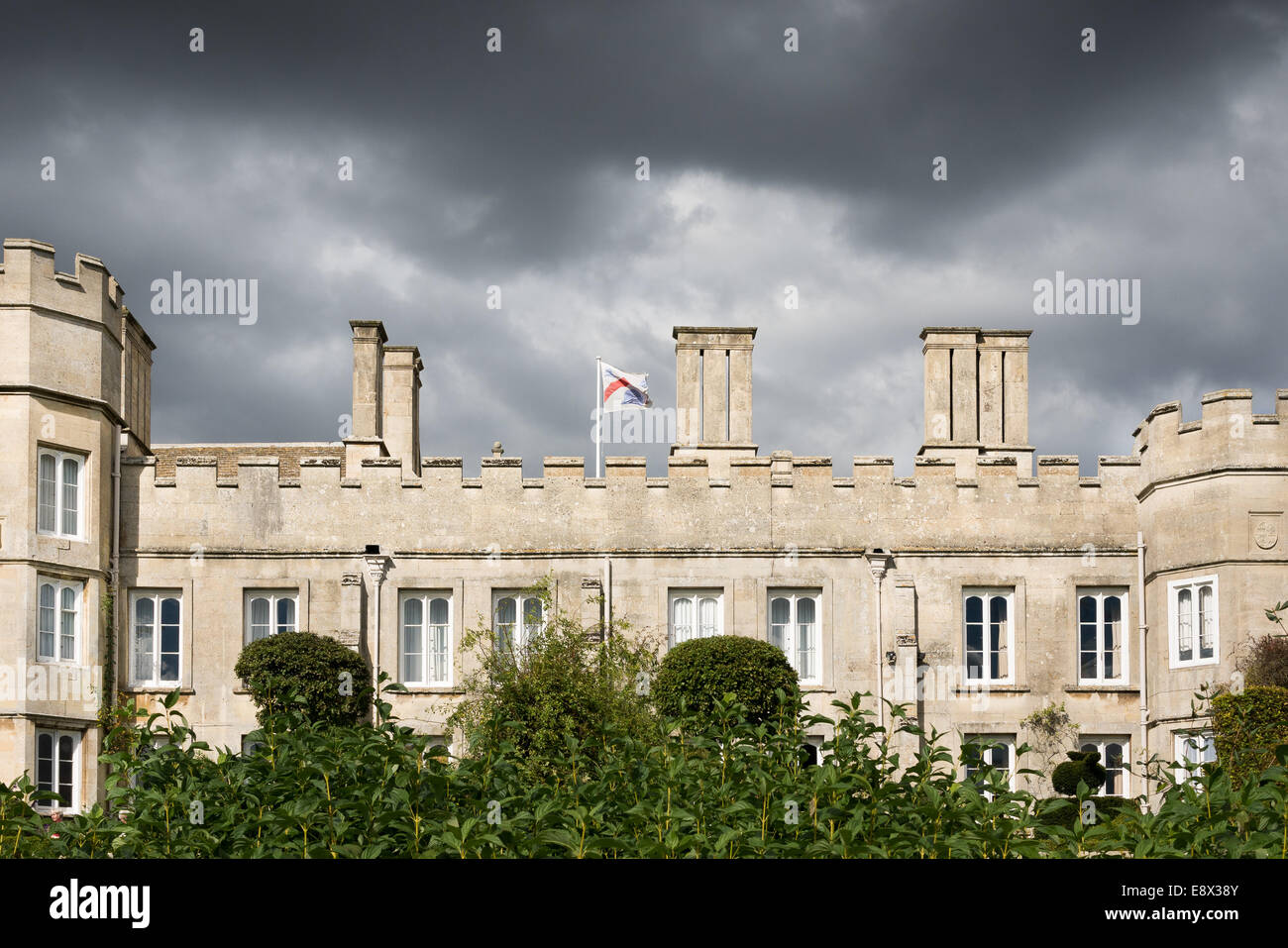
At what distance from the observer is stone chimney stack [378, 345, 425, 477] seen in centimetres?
3612

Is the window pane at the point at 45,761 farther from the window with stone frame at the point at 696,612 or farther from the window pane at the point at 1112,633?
the window pane at the point at 1112,633

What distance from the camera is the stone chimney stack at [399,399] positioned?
36125 millimetres

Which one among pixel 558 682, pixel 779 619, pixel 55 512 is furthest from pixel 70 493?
pixel 779 619

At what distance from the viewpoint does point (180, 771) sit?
25.2 ft

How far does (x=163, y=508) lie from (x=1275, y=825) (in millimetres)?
26056

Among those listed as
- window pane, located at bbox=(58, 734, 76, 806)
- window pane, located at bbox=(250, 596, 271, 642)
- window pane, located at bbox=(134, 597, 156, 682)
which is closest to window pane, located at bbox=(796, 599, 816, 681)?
window pane, located at bbox=(250, 596, 271, 642)

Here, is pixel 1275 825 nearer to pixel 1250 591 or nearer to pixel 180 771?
pixel 180 771

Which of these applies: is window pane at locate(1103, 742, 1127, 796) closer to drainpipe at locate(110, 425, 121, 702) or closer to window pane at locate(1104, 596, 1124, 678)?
window pane at locate(1104, 596, 1124, 678)

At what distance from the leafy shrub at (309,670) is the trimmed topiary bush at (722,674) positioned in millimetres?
5437

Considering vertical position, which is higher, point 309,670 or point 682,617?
point 682,617

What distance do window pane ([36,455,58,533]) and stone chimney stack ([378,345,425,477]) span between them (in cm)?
956

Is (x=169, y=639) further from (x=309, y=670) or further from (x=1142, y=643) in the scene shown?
(x=1142, y=643)

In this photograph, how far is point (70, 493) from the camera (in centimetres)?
2816

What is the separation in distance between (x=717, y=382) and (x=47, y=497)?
1376cm
